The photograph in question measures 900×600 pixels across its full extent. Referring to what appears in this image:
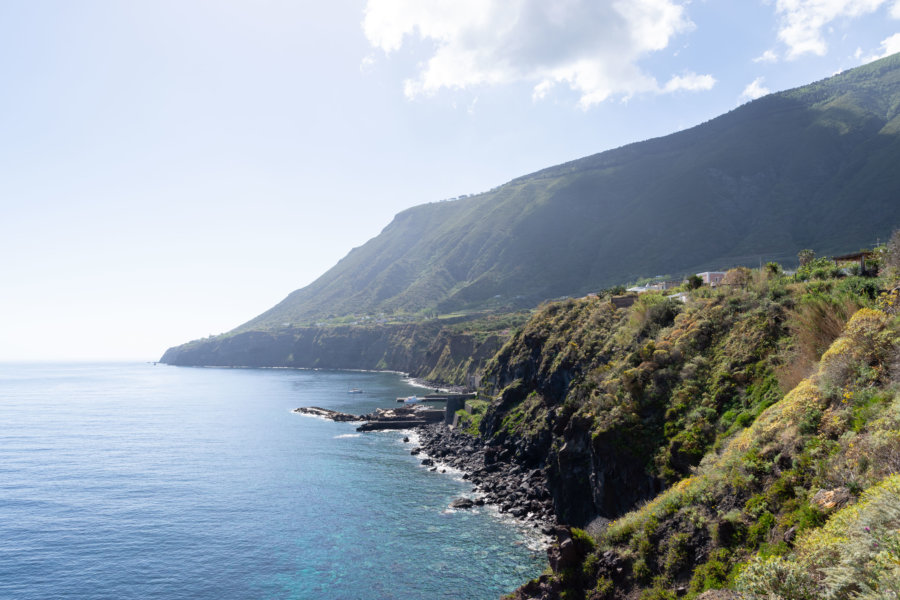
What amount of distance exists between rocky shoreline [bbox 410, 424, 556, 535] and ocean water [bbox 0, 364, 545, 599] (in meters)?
2.01

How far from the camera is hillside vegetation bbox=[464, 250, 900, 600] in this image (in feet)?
40.6

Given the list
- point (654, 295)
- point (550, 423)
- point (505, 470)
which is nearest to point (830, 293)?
point (654, 295)

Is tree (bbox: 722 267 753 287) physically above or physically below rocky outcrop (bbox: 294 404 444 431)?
above

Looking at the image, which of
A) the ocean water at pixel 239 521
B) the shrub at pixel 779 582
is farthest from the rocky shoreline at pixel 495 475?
the shrub at pixel 779 582

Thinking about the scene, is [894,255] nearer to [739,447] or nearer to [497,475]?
[739,447]

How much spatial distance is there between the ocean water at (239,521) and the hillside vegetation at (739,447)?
32.7 ft

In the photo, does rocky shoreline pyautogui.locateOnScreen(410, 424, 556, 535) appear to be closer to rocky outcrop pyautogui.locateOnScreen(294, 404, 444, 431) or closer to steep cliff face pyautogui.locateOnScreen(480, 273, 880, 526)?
steep cliff face pyautogui.locateOnScreen(480, 273, 880, 526)

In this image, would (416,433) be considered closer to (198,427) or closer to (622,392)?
(198,427)

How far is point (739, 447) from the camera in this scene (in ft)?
68.6

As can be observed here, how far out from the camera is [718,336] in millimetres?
33312

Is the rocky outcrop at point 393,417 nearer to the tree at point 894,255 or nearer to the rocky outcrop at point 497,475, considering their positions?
the rocky outcrop at point 497,475

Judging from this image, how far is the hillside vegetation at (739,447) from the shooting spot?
12375 millimetres

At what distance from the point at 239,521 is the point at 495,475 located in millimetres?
25048

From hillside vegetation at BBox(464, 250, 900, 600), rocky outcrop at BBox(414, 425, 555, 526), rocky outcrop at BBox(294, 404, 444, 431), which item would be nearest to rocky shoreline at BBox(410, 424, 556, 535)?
rocky outcrop at BBox(414, 425, 555, 526)
